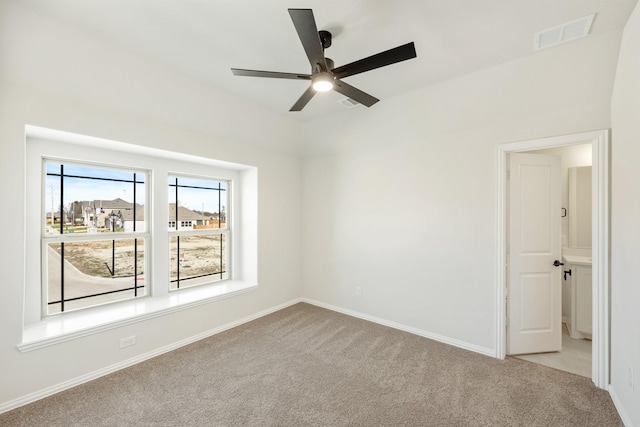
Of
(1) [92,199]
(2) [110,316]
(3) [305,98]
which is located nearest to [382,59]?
(3) [305,98]

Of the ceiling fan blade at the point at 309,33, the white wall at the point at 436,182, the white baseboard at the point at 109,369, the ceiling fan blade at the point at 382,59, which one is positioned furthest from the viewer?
the white wall at the point at 436,182

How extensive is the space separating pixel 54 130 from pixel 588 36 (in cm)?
421

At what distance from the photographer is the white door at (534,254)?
2885 mm

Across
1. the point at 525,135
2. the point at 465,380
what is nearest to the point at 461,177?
the point at 525,135

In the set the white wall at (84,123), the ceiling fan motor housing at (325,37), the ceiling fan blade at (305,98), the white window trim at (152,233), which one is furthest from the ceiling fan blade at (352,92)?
the white window trim at (152,233)

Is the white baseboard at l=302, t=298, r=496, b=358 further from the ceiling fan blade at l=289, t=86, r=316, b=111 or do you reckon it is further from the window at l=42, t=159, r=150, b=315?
the ceiling fan blade at l=289, t=86, r=316, b=111

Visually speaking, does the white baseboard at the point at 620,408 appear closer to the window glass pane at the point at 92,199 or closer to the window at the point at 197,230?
the window at the point at 197,230

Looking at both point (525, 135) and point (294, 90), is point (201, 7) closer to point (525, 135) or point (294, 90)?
point (294, 90)

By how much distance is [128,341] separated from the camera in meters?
2.68

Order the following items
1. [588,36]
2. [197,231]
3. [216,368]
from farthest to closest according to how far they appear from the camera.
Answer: [197,231], [216,368], [588,36]

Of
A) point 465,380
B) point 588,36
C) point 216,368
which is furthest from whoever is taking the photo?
point 216,368

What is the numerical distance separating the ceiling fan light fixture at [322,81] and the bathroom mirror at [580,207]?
377 centimetres

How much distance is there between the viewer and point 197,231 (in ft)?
12.4

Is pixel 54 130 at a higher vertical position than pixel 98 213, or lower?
higher
